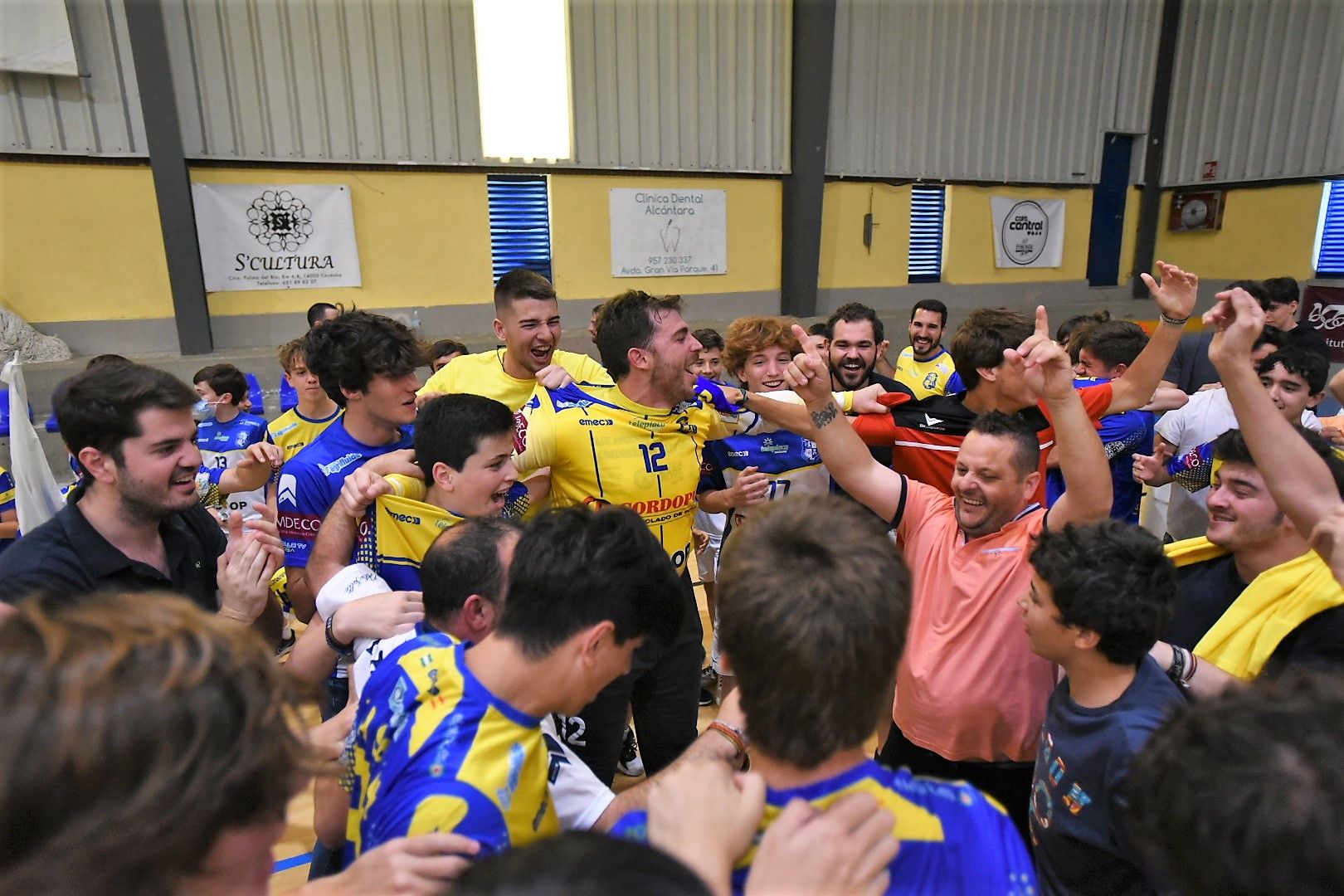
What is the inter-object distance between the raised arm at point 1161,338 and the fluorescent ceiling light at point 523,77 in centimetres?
758

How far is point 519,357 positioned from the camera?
13.0 feet

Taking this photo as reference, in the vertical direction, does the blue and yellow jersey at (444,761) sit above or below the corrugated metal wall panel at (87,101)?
below

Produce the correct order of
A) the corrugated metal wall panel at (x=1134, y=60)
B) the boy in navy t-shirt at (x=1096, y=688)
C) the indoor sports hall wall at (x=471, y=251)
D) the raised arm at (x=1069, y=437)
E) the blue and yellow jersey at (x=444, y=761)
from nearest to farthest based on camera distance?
1. the blue and yellow jersey at (x=444, y=761)
2. the boy in navy t-shirt at (x=1096, y=688)
3. the raised arm at (x=1069, y=437)
4. the indoor sports hall wall at (x=471, y=251)
5. the corrugated metal wall panel at (x=1134, y=60)

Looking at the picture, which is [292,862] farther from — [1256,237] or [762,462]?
[1256,237]

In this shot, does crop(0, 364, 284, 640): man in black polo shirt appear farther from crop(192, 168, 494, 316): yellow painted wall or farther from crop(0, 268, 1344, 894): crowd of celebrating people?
crop(192, 168, 494, 316): yellow painted wall

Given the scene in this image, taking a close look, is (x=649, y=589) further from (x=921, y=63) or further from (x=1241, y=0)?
(x=1241, y=0)

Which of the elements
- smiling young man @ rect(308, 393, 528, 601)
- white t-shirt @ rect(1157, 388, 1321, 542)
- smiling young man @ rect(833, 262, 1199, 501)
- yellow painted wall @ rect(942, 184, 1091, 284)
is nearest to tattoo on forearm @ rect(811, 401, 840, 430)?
smiling young man @ rect(833, 262, 1199, 501)

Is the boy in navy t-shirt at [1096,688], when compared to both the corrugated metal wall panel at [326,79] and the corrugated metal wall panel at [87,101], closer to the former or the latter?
the corrugated metal wall panel at [326,79]

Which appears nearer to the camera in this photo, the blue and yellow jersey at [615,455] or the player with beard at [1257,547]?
the player with beard at [1257,547]

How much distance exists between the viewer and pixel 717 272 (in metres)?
10.2

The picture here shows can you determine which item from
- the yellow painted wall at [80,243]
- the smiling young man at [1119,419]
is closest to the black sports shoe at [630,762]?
the smiling young man at [1119,419]

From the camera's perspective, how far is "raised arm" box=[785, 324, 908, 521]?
7.87ft

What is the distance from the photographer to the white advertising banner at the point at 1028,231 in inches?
464

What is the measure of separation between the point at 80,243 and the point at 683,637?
313 inches
